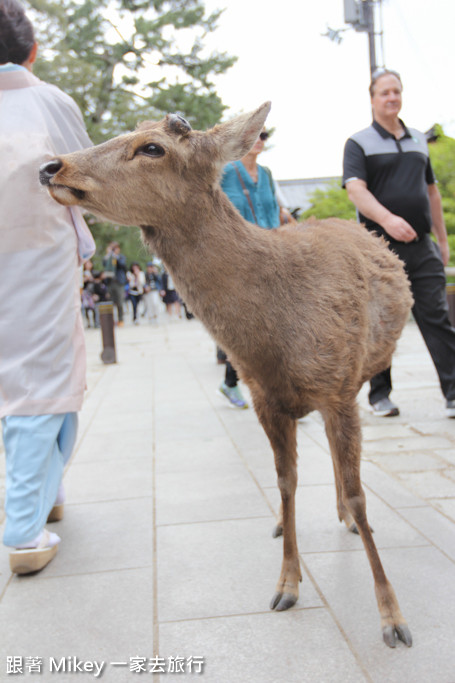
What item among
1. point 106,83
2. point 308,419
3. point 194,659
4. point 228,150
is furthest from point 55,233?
point 106,83

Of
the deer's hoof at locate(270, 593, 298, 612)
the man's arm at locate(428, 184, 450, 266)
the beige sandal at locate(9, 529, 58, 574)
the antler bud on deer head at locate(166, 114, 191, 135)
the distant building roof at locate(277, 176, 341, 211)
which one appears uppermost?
the distant building roof at locate(277, 176, 341, 211)

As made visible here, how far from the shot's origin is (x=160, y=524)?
365 centimetres

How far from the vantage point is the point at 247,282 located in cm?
267

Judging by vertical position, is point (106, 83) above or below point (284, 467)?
above

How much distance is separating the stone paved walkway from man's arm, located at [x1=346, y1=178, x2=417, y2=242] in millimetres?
1561

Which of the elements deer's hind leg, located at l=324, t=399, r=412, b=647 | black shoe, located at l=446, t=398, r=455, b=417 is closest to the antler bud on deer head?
deer's hind leg, located at l=324, t=399, r=412, b=647

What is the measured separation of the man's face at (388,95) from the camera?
5148mm

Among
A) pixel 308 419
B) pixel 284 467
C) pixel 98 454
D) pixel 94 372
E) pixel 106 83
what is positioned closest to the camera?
pixel 284 467

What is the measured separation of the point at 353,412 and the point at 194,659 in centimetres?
113

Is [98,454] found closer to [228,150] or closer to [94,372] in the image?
[228,150]

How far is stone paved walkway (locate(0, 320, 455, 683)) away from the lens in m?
2.38

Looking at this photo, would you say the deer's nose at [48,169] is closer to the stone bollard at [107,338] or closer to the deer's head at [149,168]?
the deer's head at [149,168]

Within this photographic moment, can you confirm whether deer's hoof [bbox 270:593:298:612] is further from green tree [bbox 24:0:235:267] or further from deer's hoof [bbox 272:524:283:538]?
green tree [bbox 24:0:235:267]

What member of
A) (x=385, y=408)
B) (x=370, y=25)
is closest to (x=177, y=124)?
(x=385, y=408)
